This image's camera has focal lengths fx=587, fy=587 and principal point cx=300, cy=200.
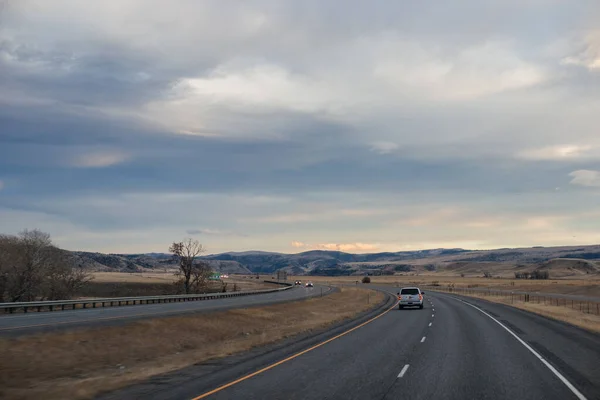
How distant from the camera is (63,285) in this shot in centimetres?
6719

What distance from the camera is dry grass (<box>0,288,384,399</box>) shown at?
15.2 meters

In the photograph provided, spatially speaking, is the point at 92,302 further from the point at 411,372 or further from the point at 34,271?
the point at 411,372

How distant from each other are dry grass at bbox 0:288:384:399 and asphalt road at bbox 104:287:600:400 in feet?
5.69

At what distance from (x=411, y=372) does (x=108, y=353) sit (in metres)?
12.1

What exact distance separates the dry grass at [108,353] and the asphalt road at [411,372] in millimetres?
1734

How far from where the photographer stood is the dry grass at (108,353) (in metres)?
15.2

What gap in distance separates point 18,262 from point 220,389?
54350 mm

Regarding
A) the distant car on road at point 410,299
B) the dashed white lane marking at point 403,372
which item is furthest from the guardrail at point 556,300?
the dashed white lane marking at point 403,372

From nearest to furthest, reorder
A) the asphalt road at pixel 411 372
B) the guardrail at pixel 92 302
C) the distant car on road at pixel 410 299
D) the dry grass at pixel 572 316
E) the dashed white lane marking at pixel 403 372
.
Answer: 1. the asphalt road at pixel 411 372
2. the dashed white lane marking at pixel 403 372
3. the dry grass at pixel 572 316
4. the guardrail at pixel 92 302
5. the distant car on road at pixel 410 299

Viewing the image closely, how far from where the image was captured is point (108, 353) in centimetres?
2228

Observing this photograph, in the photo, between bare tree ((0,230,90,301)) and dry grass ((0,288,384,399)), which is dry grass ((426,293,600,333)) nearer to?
dry grass ((0,288,384,399))

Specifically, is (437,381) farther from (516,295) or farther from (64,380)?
(516,295)

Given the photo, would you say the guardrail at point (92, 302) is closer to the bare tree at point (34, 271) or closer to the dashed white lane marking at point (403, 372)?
the bare tree at point (34, 271)

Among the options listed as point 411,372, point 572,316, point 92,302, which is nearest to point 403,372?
point 411,372
